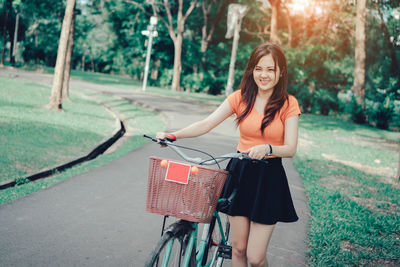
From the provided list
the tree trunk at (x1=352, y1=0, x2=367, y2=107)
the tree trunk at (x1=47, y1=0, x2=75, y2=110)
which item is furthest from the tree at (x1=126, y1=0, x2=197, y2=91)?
the tree trunk at (x1=47, y1=0, x2=75, y2=110)

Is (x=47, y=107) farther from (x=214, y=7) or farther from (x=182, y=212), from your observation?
(x=214, y=7)

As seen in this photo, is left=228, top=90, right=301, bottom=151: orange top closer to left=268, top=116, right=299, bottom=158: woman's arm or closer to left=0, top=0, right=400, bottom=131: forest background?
left=268, top=116, right=299, bottom=158: woman's arm

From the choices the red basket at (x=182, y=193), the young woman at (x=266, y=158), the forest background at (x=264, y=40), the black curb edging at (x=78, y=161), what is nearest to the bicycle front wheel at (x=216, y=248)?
the young woman at (x=266, y=158)

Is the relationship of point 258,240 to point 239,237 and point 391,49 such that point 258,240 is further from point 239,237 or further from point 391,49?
point 391,49

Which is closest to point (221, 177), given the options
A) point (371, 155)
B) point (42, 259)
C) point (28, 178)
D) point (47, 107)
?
point (42, 259)

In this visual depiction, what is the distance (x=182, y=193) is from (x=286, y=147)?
78 cm

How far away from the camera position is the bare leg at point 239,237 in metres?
2.98

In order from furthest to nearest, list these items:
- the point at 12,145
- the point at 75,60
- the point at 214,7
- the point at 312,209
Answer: the point at 75,60, the point at 214,7, the point at 12,145, the point at 312,209

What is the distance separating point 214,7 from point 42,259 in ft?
111

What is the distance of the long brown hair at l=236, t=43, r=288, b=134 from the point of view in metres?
2.86

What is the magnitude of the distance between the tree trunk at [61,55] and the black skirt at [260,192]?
12.4 metres

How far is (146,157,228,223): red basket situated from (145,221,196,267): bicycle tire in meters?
0.14

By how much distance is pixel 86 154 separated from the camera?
8742mm

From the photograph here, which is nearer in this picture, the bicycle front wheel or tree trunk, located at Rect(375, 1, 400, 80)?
the bicycle front wheel
